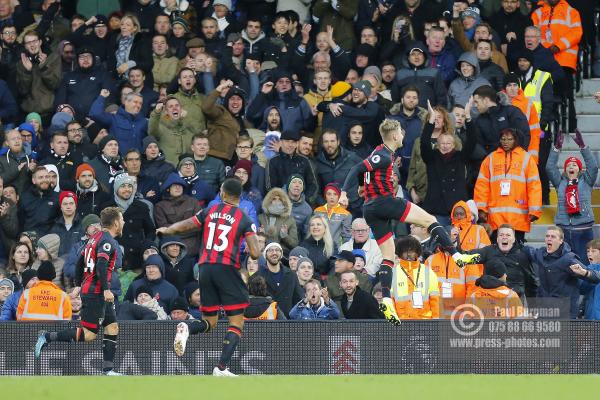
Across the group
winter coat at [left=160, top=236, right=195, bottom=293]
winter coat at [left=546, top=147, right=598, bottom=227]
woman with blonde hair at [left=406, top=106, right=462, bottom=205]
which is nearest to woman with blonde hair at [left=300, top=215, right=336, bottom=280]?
winter coat at [left=160, top=236, right=195, bottom=293]

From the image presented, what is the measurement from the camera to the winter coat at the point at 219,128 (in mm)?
19953

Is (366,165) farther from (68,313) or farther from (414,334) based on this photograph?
(68,313)

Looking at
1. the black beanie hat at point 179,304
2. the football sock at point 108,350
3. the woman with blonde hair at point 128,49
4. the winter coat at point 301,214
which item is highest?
the woman with blonde hair at point 128,49

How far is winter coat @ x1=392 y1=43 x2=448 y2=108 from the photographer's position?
65.5ft

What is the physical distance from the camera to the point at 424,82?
65.7ft

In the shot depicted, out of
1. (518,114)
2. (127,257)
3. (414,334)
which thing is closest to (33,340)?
(127,257)

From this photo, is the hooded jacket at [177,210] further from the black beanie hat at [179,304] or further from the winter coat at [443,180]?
the winter coat at [443,180]

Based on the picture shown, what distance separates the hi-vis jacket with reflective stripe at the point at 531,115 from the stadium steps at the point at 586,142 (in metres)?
0.86

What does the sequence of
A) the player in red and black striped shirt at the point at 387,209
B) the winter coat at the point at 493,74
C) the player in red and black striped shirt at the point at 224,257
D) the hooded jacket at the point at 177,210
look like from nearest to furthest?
the player in red and black striped shirt at the point at 224,257, the player in red and black striped shirt at the point at 387,209, the hooded jacket at the point at 177,210, the winter coat at the point at 493,74

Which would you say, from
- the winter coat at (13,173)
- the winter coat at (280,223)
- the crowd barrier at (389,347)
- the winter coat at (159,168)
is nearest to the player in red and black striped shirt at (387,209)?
the crowd barrier at (389,347)

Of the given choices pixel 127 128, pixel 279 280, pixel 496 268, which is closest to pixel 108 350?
pixel 279 280

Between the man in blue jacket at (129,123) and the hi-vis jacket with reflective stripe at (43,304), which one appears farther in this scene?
the man in blue jacket at (129,123)

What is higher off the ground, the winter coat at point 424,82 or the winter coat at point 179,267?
the winter coat at point 424,82

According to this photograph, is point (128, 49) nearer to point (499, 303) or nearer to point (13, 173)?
point (13, 173)
